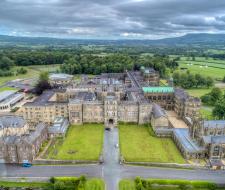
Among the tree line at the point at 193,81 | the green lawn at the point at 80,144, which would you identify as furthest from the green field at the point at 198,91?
the green lawn at the point at 80,144

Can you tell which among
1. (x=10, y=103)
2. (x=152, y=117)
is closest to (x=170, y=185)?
(x=152, y=117)

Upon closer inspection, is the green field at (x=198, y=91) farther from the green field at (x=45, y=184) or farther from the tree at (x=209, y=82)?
the green field at (x=45, y=184)

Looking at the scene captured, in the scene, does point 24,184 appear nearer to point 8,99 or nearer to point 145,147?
point 145,147

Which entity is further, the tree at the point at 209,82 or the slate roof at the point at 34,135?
the tree at the point at 209,82

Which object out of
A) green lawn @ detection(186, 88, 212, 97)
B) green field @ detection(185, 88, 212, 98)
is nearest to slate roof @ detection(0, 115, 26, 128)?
green lawn @ detection(186, 88, 212, 97)

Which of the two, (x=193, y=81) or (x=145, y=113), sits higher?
(x=193, y=81)

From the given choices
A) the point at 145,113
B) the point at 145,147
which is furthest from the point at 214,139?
the point at 145,113
